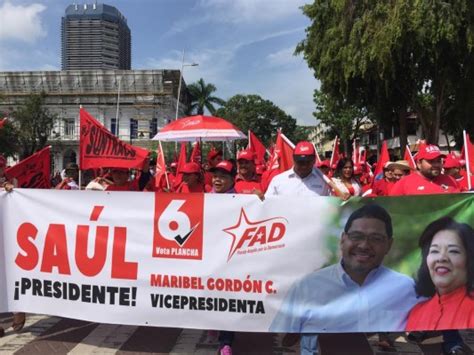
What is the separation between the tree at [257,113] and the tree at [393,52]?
55.2 meters

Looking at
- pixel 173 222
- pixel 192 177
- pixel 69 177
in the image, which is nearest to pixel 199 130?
pixel 69 177

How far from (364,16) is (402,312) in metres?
18.8

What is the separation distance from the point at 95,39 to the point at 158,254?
4413 inches

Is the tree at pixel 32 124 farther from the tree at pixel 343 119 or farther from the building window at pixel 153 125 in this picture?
the tree at pixel 343 119

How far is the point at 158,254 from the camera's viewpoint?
190 inches

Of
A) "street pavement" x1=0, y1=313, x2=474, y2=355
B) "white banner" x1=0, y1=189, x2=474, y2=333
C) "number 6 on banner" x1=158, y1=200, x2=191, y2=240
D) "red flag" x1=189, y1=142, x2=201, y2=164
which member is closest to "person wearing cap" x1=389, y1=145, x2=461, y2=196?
"white banner" x1=0, y1=189, x2=474, y2=333

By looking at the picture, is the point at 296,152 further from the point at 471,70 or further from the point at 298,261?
the point at 471,70

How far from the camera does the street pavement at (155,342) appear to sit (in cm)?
493

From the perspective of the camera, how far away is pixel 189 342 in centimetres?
517

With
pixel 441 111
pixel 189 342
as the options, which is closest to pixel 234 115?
pixel 441 111

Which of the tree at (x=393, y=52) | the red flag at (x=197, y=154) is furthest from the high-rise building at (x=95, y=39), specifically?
the red flag at (x=197, y=154)

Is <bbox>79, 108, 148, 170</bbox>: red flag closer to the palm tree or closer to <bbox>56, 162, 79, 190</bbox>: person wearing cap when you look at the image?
<bbox>56, 162, 79, 190</bbox>: person wearing cap

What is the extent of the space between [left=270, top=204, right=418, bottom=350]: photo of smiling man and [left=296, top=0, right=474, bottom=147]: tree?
1708cm

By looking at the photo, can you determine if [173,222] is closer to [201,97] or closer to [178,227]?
[178,227]
